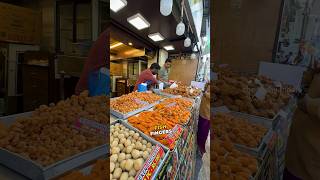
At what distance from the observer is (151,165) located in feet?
3.11

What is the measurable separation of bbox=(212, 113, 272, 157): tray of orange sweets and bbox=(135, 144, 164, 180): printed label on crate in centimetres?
38

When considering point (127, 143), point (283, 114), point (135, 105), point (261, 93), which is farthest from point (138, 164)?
point (283, 114)

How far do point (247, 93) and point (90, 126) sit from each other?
896 mm

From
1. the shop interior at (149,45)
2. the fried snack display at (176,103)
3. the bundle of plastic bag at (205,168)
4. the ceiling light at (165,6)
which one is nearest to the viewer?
the shop interior at (149,45)

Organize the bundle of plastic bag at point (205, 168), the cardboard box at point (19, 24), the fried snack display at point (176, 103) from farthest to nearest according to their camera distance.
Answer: the fried snack display at point (176, 103)
the bundle of plastic bag at point (205, 168)
the cardboard box at point (19, 24)

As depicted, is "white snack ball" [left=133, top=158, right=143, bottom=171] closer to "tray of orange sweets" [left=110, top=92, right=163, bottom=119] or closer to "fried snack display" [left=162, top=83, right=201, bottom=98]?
"tray of orange sweets" [left=110, top=92, right=163, bottom=119]

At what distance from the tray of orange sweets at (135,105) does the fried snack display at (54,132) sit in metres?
0.64

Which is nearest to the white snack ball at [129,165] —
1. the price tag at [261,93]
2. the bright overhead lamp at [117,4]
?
the bright overhead lamp at [117,4]

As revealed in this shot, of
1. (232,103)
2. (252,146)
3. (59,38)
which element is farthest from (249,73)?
(59,38)

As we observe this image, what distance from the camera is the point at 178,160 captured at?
4.01ft

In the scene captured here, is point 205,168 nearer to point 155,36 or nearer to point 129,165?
point 129,165

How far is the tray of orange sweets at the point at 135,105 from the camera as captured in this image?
129cm

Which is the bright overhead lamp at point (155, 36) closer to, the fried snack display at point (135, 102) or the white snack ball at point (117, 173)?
the fried snack display at point (135, 102)

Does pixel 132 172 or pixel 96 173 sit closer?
pixel 96 173
